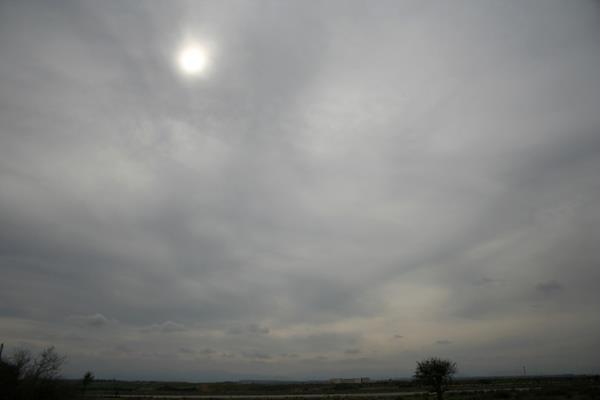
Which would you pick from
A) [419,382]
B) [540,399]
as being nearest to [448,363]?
[419,382]

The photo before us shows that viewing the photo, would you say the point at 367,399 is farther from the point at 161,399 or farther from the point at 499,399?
the point at 161,399

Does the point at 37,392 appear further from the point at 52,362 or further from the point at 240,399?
the point at 240,399

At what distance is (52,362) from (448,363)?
4544cm

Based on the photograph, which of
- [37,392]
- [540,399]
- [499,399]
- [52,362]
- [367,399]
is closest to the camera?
[37,392]

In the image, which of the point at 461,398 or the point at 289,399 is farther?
the point at 289,399

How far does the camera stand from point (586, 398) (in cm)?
4722

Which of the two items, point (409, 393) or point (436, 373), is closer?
point (436, 373)

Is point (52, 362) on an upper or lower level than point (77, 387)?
upper

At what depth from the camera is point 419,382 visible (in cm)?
4791

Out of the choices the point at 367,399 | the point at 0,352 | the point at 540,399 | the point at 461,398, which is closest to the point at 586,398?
the point at 540,399

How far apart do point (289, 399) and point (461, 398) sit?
3265 centimetres

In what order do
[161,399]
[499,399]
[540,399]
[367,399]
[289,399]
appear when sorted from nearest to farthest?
1. [540,399]
2. [499,399]
3. [367,399]
4. [289,399]
5. [161,399]

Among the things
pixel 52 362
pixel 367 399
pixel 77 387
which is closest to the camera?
pixel 52 362

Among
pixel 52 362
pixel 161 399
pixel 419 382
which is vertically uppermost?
pixel 52 362
